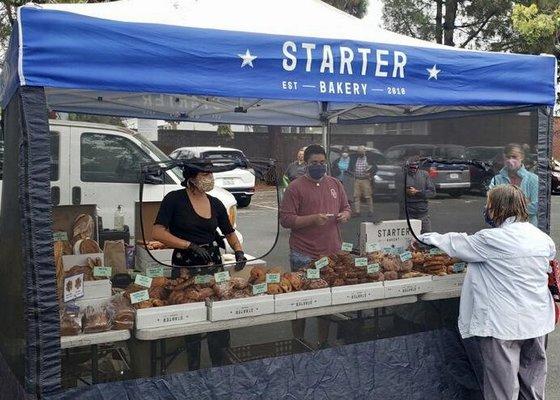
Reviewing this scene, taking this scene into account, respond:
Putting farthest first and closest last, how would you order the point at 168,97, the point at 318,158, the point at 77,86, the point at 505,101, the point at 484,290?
the point at 168,97, the point at 318,158, the point at 505,101, the point at 484,290, the point at 77,86

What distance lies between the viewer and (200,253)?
12.4 feet

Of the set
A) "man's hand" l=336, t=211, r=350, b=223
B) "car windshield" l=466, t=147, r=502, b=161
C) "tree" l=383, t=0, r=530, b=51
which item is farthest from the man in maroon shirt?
"tree" l=383, t=0, r=530, b=51

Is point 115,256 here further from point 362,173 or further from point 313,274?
point 362,173

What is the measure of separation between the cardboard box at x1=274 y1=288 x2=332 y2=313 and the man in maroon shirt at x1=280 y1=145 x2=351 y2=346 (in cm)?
86

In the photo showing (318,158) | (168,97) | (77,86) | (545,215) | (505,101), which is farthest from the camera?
(168,97)

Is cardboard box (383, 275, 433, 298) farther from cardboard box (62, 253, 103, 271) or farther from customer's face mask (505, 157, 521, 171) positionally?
cardboard box (62, 253, 103, 271)

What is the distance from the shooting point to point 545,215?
13.7 feet

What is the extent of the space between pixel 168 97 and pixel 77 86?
3.06 metres

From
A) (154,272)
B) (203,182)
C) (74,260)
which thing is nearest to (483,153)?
(203,182)

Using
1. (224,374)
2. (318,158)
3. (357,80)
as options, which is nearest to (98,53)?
(357,80)

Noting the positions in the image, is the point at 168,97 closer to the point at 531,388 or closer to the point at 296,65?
the point at 296,65

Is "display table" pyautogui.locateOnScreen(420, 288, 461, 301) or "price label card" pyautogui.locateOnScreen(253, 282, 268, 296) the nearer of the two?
"price label card" pyautogui.locateOnScreen(253, 282, 268, 296)

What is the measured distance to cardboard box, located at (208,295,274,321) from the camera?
3.18 m

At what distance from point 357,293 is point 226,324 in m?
0.93
